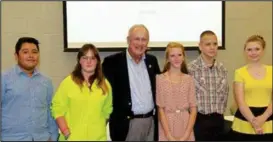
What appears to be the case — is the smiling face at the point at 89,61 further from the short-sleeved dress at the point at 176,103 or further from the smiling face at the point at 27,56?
the short-sleeved dress at the point at 176,103

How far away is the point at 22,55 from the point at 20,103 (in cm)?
33

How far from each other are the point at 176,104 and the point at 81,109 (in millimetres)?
704

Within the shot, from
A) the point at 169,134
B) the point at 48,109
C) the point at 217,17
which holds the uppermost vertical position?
the point at 217,17

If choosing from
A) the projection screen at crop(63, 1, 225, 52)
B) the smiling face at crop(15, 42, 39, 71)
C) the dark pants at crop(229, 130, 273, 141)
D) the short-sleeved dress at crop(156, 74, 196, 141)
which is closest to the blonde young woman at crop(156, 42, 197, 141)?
the short-sleeved dress at crop(156, 74, 196, 141)

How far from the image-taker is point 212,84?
116 inches

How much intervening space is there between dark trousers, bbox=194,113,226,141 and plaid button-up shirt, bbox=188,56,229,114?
4 cm

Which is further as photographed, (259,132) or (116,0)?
(116,0)

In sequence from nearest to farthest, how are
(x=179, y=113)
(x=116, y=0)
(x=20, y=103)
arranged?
(x=20, y=103) < (x=179, y=113) < (x=116, y=0)

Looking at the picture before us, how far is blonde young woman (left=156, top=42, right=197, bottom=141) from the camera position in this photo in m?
2.84

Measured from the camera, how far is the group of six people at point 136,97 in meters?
2.65

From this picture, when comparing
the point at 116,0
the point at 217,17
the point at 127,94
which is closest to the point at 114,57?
the point at 127,94

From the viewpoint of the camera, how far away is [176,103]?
2.85 meters

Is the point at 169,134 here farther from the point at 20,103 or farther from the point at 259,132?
the point at 20,103

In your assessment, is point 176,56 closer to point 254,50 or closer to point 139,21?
point 254,50
